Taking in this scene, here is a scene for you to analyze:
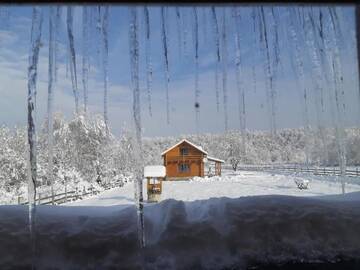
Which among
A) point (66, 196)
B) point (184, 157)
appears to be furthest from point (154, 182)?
point (184, 157)

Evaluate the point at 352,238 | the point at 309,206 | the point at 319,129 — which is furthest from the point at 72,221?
the point at 319,129

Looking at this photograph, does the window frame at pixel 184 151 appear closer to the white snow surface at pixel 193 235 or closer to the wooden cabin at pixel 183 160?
the wooden cabin at pixel 183 160

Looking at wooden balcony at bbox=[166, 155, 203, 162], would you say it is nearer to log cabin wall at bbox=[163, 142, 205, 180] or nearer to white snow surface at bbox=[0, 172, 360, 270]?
log cabin wall at bbox=[163, 142, 205, 180]

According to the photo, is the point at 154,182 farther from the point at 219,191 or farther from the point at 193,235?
the point at 193,235

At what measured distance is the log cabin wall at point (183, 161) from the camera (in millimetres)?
33375

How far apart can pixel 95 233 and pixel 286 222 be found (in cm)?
112

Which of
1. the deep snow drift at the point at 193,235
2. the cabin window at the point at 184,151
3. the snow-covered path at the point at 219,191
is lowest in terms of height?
the snow-covered path at the point at 219,191

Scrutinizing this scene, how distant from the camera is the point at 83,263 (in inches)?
68.3

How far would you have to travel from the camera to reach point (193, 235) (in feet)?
Result: 5.92

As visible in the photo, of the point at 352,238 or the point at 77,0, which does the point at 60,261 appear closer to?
the point at 77,0

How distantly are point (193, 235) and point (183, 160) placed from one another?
105ft

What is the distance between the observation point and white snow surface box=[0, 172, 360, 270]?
1.75 m

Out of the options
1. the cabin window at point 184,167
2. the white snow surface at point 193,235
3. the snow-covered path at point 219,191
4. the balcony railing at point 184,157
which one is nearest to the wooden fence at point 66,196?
the snow-covered path at point 219,191

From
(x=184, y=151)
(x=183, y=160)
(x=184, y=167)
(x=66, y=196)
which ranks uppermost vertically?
(x=184, y=151)
